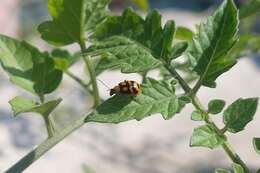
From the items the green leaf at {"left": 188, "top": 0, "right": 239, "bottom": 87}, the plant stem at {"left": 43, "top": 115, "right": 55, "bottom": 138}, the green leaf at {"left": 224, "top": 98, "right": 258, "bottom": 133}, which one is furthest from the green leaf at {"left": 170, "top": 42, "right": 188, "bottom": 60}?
the plant stem at {"left": 43, "top": 115, "right": 55, "bottom": 138}

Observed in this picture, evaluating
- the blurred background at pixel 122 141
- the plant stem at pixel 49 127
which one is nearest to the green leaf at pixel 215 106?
the plant stem at pixel 49 127

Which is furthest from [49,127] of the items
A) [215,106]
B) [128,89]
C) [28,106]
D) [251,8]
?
[251,8]

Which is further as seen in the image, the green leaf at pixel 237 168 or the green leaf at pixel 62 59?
the green leaf at pixel 62 59

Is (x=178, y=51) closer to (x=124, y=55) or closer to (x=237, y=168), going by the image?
(x=124, y=55)

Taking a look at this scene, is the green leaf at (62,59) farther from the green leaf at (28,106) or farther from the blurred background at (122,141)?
the blurred background at (122,141)

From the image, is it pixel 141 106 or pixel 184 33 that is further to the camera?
pixel 184 33

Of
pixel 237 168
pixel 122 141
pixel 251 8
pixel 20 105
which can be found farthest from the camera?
pixel 122 141

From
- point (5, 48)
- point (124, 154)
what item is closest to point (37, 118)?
point (124, 154)

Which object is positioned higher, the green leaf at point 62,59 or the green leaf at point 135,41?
the green leaf at point 135,41

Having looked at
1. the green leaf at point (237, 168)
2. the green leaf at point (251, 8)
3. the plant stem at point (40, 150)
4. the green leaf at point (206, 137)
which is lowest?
the plant stem at point (40, 150)
